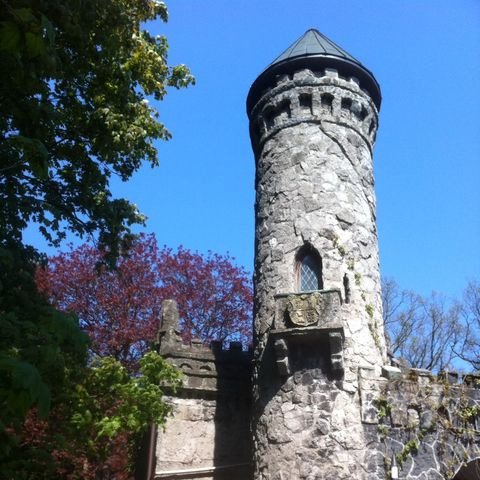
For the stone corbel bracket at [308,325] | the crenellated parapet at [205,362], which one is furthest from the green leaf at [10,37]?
the crenellated parapet at [205,362]

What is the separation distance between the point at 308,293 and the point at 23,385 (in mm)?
7141

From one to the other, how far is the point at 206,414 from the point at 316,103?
6.79 metres

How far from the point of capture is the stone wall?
10711 millimetres

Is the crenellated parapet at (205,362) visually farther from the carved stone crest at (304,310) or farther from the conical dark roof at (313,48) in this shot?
the conical dark roof at (313,48)

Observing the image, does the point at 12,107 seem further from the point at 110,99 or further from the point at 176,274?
the point at 176,274

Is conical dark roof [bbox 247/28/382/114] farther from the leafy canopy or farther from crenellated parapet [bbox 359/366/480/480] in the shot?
crenellated parapet [bbox 359/366/480/480]

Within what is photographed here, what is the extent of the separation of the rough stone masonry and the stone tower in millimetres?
23

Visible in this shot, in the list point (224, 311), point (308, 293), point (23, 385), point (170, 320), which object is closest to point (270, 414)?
point (308, 293)

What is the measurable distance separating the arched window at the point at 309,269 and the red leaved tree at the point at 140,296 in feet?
28.4

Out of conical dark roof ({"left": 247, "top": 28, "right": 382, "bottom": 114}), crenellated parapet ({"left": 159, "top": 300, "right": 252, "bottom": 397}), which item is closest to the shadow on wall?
crenellated parapet ({"left": 159, "top": 300, "right": 252, "bottom": 397})

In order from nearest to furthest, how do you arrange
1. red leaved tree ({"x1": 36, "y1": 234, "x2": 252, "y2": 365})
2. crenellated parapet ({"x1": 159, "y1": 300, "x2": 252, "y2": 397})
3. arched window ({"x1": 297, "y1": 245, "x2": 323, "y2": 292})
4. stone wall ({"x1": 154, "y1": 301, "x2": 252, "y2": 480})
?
arched window ({"x1": 297, "y1": 245, "x2": 323, "y2": 292}), stone wall ({"x1": 154, "y1": 301, "x2": 252, "y2": 480}), crenellated parapet ({"x1": 159, "y1": 300, "x2": 252, "y2": 397}), red leaved tree ({"x1": 36, "y1": 234, "x2": 252, "y2": 365})

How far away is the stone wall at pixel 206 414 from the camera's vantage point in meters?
10.7

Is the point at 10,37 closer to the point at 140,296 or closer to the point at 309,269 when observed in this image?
the point at 309,269

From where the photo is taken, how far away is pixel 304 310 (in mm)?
9281
